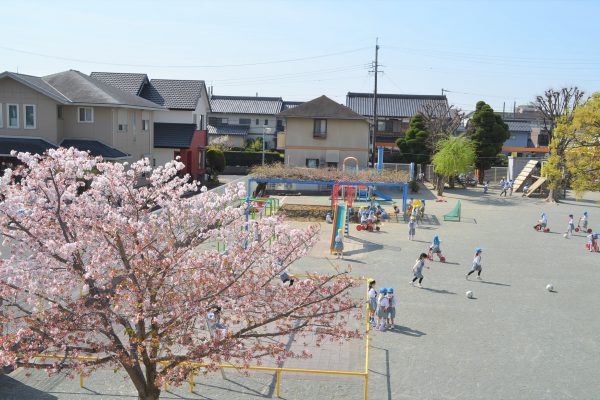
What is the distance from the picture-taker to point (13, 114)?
30.7m

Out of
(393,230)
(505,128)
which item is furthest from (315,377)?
→ (505,128)

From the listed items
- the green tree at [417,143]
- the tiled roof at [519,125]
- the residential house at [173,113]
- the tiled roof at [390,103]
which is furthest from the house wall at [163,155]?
the tiled roof at [519,125]

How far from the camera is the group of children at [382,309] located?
1395 cm

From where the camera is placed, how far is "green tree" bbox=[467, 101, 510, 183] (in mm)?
44906

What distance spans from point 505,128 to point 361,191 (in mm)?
15137

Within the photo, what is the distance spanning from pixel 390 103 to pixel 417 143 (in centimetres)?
1598

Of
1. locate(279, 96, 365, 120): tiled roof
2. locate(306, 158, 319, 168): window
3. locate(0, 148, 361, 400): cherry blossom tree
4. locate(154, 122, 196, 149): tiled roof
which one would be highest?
locate(279, 96, 365, 120): tiled roof

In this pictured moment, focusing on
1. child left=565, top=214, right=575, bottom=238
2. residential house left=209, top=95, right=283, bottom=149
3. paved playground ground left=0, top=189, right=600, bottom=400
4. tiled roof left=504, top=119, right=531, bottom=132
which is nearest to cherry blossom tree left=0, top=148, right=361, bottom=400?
paved playground ground left=0, top=189, right=600, bottom=400

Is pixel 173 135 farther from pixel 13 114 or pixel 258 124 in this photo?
pixel 258 124

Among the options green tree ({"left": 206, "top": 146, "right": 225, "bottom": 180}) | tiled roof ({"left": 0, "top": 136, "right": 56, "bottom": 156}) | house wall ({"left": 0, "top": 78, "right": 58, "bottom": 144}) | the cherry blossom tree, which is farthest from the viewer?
green tree ({"left": 206, "top": 146, "right": 225, "bottom": 180})

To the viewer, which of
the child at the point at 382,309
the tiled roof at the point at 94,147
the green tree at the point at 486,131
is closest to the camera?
the child at the point at 382,309

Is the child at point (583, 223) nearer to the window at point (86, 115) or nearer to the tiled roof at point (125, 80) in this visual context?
the window at point (86, 115)

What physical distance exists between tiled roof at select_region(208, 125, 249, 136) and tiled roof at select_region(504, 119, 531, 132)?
1164 inches

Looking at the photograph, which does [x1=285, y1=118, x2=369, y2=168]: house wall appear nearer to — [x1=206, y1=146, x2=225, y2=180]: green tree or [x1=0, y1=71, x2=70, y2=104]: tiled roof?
[x1=206, y1=146, x2=225, y2=180]: green tree
